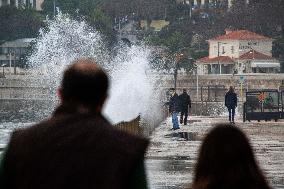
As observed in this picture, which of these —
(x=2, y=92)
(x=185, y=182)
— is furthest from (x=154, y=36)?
(x=185, y=182)

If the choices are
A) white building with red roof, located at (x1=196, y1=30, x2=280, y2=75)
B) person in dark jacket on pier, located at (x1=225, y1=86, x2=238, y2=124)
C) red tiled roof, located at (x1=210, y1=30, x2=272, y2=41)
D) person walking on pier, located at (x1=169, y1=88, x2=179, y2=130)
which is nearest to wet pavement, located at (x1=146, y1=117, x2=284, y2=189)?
person walking on pier, located at (x1=169, y1=88, x2=179, y2=130)

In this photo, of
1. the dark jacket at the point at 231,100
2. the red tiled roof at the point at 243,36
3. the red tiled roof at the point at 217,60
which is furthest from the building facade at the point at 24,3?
the dark jacket at the point at 231,100

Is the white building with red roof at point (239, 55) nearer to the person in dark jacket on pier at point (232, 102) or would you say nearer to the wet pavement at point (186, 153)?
the person in dark jacket on pier at point (232, 102)

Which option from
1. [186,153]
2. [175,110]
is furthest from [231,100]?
[186,153]

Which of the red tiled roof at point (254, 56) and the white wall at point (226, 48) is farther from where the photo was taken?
the white wall at point (226, 48)

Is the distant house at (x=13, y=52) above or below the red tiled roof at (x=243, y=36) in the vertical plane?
below

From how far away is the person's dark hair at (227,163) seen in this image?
5.45m

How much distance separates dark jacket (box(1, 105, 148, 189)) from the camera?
17.5 feet

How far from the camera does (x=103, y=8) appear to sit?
145125 millimetres

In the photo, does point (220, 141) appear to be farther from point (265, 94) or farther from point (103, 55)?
point (103, 55)

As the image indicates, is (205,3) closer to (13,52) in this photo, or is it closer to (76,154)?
(13,52)

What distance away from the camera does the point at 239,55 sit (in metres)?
124

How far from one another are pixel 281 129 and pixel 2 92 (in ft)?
236

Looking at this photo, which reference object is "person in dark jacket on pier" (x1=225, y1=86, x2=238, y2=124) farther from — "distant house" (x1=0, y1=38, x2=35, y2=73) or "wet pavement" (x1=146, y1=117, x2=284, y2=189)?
"distant house" (x1=0, y1=38, x2=35, y2=73)
